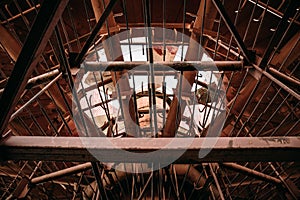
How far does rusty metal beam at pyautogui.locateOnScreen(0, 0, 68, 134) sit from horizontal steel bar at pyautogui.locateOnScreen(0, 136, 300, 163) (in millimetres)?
149

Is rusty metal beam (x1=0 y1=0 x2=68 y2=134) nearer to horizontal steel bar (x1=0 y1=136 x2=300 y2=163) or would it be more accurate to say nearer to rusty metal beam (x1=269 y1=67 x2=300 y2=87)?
horizontal steel bar (x1=0 y1=136 x2=300 y2=163)

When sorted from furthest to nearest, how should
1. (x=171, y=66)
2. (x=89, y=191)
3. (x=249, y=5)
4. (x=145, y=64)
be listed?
(x=249, y=5) < (x=89, y=191) < (x=145, y=64) < (x=171, y=66)

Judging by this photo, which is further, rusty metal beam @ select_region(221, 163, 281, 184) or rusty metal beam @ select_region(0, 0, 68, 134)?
rusty metal beam @ select_region(221, 163, 281, 184)

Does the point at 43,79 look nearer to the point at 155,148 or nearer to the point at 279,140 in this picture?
the point at 155,148

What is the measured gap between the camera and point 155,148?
1.22m

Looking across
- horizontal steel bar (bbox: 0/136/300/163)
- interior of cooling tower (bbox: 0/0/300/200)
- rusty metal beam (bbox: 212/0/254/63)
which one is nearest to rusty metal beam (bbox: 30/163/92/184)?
interior of cooling tower (bbox: 0/0/300/200)

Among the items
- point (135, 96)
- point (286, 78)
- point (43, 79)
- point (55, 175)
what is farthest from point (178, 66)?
point (55, 175)

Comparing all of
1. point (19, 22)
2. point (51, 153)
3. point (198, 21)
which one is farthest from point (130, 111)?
point (19, 22)

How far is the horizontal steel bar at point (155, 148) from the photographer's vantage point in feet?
3.88

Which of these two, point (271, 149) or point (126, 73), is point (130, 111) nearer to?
point (126, 73)

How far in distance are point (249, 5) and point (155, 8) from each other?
155cm

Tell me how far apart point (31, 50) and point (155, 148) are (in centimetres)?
71

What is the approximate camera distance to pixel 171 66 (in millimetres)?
2213

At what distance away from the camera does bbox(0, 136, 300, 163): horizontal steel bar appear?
1.18 m
